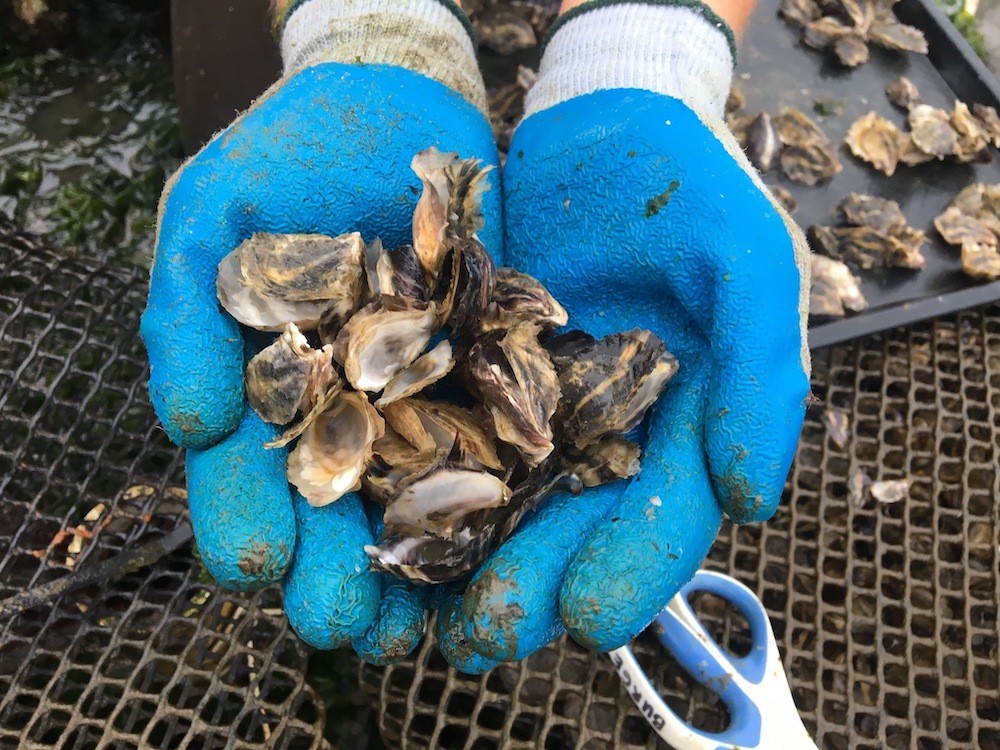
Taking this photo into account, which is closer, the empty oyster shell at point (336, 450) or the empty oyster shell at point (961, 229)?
the empty oyster shell at point (336, 450)

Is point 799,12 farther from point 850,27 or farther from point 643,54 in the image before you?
point 643,54

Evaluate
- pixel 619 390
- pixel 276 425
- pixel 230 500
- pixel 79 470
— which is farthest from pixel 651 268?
pixel 79 470

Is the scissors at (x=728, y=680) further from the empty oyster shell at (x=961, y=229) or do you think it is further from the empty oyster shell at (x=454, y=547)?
the empty oyster shell at (x=961, y=229)

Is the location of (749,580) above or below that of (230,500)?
below

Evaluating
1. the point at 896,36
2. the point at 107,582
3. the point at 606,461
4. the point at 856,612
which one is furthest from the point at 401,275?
the point at 896,36

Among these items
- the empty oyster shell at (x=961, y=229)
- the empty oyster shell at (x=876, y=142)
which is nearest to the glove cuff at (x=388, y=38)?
the empty oyster shell at (x=876, y=142)

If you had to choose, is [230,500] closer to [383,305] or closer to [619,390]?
[383,305]
